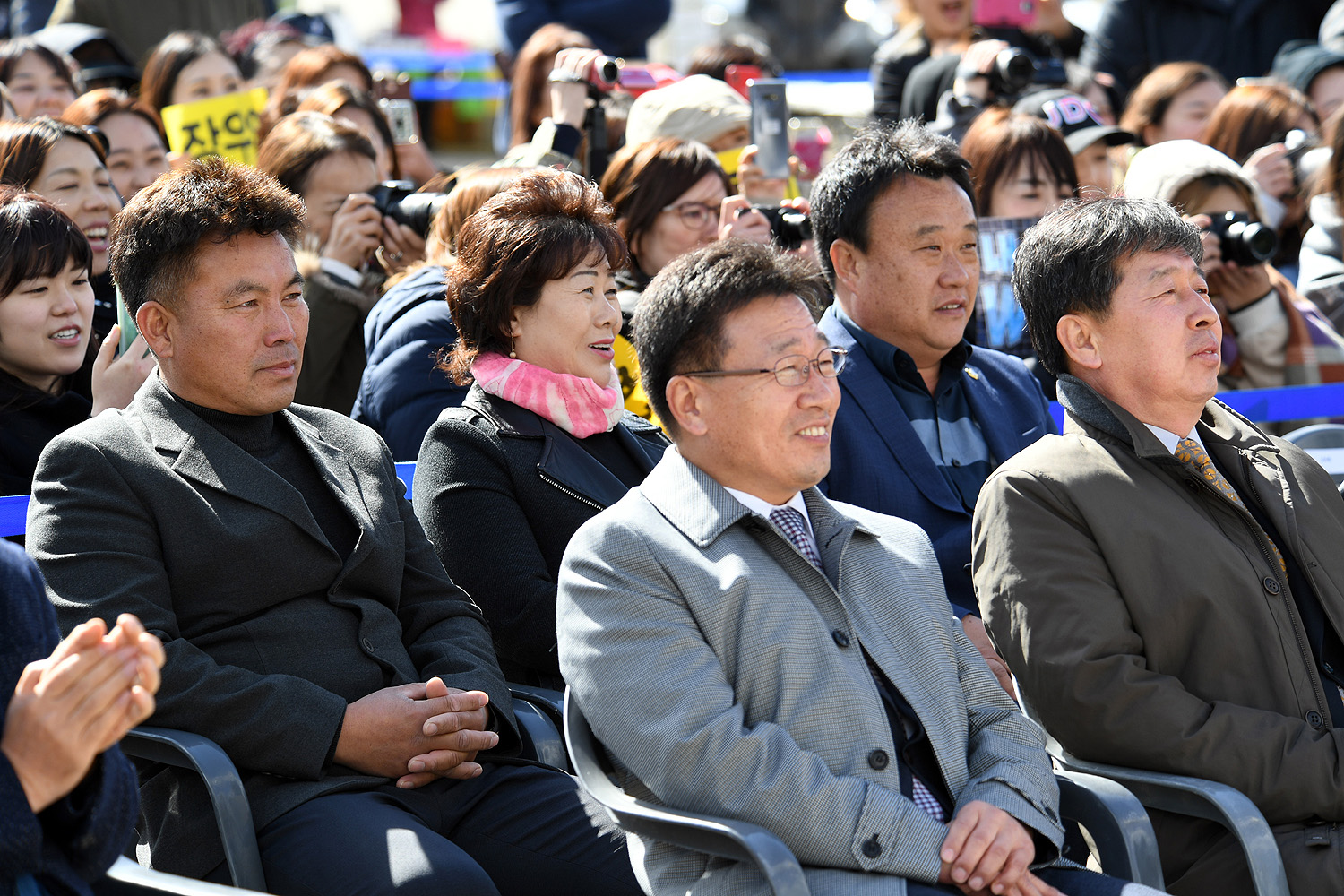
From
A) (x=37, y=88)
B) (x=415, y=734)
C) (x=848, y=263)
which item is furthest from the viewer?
(x=37, y=88)

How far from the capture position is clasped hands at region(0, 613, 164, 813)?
5.76ft

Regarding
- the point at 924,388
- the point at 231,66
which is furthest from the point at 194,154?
the point at 924,388

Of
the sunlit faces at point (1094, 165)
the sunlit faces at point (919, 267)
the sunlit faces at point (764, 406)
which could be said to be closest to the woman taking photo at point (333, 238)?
the sunlit faces at point (919, 267)

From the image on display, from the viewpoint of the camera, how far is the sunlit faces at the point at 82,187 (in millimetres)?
4203

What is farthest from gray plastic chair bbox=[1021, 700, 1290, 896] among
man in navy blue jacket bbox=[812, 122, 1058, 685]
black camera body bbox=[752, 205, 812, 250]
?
black camera body bbox=[752, 205, 812, 250]

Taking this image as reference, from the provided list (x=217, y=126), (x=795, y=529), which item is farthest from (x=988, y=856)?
(x=217, y=126)

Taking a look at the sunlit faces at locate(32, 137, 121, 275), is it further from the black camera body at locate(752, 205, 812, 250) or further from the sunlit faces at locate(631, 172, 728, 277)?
the black camera body at locate(752, 205, 812, 250)

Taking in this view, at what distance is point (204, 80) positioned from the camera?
6191 mm

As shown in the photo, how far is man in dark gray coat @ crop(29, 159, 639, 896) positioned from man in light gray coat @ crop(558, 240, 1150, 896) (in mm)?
404

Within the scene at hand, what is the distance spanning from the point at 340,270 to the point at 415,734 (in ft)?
7.36

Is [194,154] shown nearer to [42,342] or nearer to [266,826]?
[42,342]

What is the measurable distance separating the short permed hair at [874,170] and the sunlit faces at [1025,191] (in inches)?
45.4

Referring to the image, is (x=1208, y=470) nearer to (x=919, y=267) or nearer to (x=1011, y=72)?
(x=919, y=267)

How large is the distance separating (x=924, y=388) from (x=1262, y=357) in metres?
1.83
